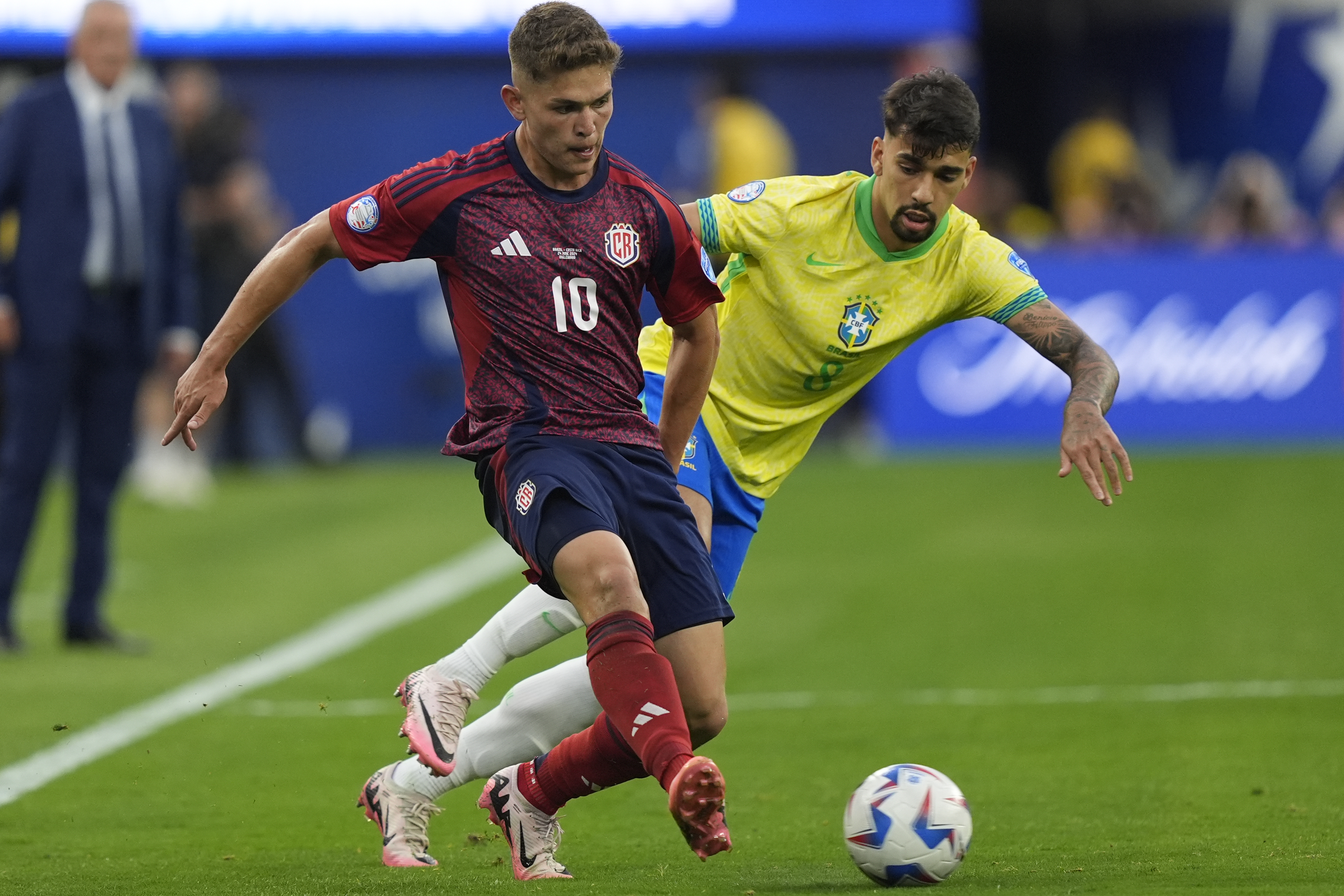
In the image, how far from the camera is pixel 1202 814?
569cm

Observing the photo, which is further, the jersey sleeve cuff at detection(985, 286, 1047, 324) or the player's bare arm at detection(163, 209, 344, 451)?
the jersey sleeve cuff at detection(985, 286, 1047, 324)

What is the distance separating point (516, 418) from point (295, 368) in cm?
1161

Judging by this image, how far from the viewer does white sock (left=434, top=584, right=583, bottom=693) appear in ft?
17.6

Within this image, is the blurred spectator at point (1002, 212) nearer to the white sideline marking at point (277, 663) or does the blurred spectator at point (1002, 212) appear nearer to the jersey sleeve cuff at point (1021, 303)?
the white sideline marking at point (277, 663)

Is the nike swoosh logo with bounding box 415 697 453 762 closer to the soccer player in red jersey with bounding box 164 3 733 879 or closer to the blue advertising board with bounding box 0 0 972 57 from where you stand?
the soccer player in red jersey with bounding box 164 3 733 879

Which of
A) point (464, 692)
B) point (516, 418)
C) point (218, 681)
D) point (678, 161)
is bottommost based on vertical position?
point (218, 681)

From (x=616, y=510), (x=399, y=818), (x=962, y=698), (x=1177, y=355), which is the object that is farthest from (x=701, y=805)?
(x=1177, y=355)

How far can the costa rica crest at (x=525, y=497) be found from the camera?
4.83 metres

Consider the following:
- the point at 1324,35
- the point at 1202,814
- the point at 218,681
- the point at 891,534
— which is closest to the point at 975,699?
the point at 1202,814

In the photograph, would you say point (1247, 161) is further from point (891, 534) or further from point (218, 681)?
point (218, 681)

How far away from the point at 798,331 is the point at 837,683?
2810mm

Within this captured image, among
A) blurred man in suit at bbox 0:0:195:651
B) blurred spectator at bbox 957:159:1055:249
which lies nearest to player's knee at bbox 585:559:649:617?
blurred man in suit at bbox 0:0:195:651

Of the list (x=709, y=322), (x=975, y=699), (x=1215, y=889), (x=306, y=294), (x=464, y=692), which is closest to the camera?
(x=1215, y=889)

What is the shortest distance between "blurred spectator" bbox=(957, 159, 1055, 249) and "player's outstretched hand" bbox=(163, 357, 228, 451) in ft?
37.3
